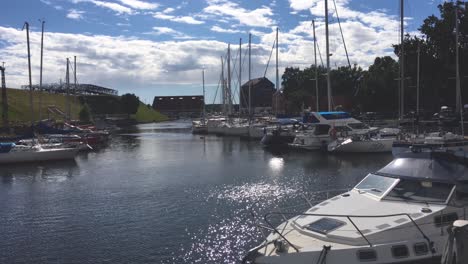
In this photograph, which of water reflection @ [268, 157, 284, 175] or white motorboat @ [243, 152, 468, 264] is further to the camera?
water reflection @ [268, 157, 284, 175]

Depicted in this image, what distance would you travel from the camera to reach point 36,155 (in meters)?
50.1

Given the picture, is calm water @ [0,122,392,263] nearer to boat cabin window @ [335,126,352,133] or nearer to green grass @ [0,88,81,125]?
boat cabin window @ [335,126,352,133]

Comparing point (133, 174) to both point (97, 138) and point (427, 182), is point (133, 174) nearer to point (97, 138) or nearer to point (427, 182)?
point (427, 182)

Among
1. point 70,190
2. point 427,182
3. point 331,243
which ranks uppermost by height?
point 427,182

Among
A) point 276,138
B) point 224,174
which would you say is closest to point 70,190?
point 224,174

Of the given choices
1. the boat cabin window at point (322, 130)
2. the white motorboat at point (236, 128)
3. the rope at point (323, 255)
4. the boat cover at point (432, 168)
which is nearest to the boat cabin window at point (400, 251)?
the rope at point (323, 255)

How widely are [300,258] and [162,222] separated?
12.7 meters

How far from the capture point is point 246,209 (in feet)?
83.2

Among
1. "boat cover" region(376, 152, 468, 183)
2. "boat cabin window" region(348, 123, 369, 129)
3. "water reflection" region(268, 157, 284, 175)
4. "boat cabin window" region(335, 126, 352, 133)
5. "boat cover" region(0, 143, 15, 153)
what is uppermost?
"boat cabin window" region(348, 123, 369, 129)

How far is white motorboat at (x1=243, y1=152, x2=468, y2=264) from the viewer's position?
38.7 ft

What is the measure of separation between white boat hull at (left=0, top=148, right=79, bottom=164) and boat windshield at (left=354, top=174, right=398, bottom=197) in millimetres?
43288

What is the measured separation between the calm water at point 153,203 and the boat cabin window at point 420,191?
12.5 ft

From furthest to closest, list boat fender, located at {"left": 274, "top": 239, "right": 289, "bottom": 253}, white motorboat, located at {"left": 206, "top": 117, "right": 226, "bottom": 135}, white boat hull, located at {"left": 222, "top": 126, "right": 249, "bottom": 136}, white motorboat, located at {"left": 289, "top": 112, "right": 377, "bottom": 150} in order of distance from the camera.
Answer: white motorboat, located at {"left": 206, "top": 117, "right": 226, "bottom": 135}, white boat hull, located at {"left": 222, "top": 126, "right": 249, "bottom": 136}, white motorboat, located at {"left": 289, "top": 112, "right": 377, "bottom": 150}, boat fender, located at {"left": 274, "top": 239, "right": 289, "bottom": 253}


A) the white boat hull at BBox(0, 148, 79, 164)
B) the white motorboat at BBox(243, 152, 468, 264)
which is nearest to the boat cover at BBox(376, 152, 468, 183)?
the white motorboat at BBox(243, 152, 468, 264)
